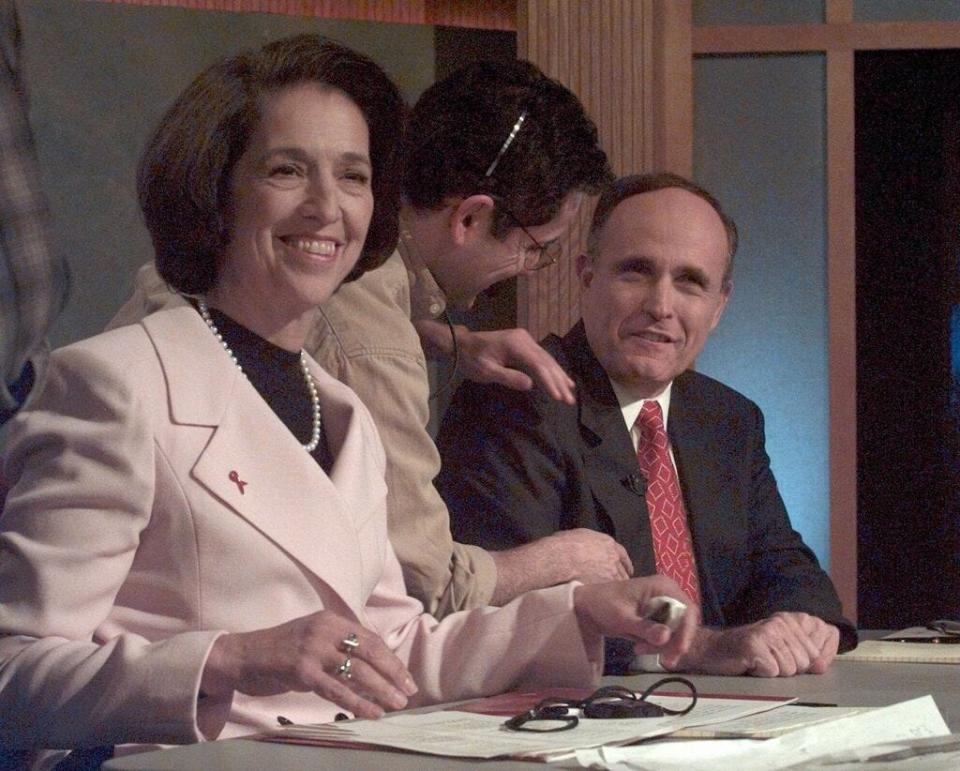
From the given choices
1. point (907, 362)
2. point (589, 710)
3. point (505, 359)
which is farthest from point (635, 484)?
point (907, 362)

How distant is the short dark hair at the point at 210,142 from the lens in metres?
2.08

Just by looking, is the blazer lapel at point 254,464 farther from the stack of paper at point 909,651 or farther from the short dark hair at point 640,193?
the short dark hair at point 640,193

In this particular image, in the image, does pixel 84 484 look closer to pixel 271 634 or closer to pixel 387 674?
pixel 271 634

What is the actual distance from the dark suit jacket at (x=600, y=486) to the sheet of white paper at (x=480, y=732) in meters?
1.16

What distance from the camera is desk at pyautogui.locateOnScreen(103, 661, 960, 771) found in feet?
4.80

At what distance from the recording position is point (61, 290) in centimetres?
128

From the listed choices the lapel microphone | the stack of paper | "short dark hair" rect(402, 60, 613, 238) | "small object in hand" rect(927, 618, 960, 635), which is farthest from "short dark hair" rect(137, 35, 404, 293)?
"small object in hand" rect(927, 618, 960, 635)

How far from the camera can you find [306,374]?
2.21 meters

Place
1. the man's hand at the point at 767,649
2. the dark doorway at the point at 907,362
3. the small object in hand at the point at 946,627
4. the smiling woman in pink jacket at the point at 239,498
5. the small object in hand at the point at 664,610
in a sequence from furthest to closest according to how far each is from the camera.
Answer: the dark doorway at the point at 907,362, the small object in hand at the point at 946,627, the man's hand at the point at 767,649, the small object in hand at the point at 664,610, the smiling woman in pink jacket at the point at 239,498

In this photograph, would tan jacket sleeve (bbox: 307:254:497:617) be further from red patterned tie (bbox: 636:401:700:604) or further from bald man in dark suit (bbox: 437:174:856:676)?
red patterned tie (bbox: 636:401:700:604)

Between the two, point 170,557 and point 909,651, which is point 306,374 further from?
point 909,651

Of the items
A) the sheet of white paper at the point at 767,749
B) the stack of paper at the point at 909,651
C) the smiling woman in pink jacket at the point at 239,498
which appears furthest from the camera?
the stack of paper at the point at 909,651

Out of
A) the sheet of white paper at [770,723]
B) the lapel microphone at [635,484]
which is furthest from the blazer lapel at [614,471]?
the sheet of white paper at [770,723]

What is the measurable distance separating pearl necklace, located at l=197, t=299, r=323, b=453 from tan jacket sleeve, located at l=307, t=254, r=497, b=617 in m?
0.27
